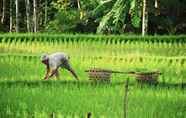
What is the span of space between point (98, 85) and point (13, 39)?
32.9 feet

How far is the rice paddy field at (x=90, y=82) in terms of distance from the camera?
12396 mm

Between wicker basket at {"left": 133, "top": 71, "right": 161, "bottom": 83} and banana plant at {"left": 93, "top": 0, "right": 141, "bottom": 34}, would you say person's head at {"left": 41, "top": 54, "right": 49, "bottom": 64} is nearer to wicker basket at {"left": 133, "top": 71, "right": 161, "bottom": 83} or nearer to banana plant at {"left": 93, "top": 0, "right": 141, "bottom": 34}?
wicker basket at {"left": 133, "top": 71, "right": 161, "bottom": 83}

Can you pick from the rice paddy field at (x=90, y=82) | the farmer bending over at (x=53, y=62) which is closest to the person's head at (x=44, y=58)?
the farmer bending over at (x=53, y=62)

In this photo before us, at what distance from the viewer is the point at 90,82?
16.0 meters

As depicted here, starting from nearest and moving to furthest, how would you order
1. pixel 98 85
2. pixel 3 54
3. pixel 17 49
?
pixel 98 85
pixel 3 54
pixel 17 49

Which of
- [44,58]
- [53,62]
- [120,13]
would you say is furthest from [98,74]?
[120,13]

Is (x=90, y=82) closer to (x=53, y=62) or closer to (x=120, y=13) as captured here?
(x=53, y=62)

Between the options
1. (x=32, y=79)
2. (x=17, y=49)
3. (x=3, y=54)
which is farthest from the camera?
(x=17, y=49)

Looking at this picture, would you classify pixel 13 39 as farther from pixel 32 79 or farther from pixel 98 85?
pixel 98 85

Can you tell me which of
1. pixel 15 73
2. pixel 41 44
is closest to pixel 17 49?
pixel 41 44

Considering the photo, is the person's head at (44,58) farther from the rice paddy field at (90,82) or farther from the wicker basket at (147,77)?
the wicker basket at (147,77)

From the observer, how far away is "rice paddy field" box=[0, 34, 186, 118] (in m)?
12.4

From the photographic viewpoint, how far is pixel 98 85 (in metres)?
15.6

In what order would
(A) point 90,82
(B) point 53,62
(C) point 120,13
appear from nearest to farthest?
(A) point 90,82 < (B) point 53,62 < (C) point 120,13
